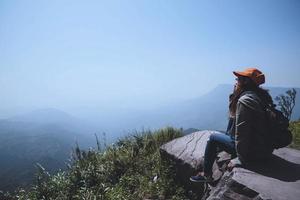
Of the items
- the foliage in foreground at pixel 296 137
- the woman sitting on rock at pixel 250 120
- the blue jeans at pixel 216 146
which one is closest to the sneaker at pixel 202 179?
the blue jeans at pixel 216 146

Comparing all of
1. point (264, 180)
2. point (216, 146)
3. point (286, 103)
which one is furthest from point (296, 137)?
point (264, 180)

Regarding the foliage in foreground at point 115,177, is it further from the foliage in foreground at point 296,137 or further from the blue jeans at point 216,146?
the foliage in foreground at point 296,137

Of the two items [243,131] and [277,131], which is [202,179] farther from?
[277,131]

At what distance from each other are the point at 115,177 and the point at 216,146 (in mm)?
3942

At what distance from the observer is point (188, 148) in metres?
7.20

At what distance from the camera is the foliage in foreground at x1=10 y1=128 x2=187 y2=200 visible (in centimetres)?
693

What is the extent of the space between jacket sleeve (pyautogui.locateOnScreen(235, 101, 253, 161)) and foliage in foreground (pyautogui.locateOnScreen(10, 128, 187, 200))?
2.48 metres

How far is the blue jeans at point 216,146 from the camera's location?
5.13 metres

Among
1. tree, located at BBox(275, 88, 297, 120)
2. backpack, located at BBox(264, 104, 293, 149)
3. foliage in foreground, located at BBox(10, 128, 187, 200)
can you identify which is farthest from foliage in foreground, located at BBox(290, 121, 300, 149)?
backpack, located at BBox(264, 104, 293, 149)

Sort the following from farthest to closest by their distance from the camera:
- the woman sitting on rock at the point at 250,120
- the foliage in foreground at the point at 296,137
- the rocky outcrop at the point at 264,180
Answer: the foliage in foreground at the point at 296,137 < the woman sitting on rock at the point at 250,120 < the rocky outcrop at the point at 264,180

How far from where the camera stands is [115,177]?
8.21 m

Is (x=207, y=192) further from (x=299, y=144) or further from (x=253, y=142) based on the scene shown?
(x=299, y=144)

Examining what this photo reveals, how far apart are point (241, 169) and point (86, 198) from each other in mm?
4098

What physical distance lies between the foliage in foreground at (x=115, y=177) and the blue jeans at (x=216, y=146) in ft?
4.53
